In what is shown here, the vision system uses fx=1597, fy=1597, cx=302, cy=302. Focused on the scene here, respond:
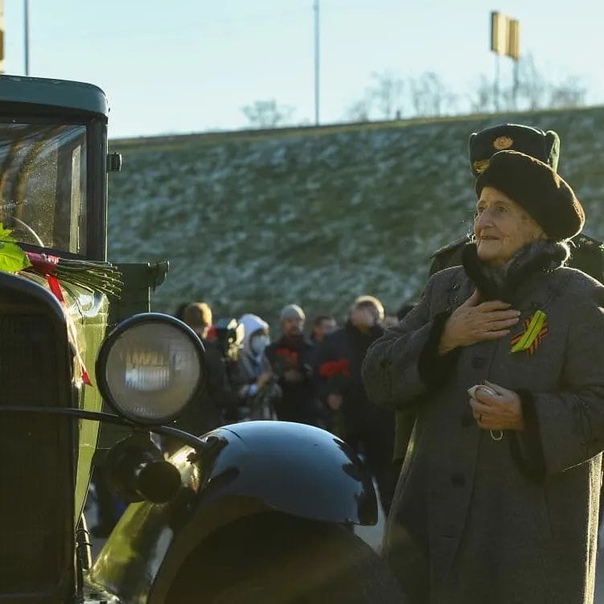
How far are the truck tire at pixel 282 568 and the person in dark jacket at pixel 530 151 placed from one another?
4.16ft

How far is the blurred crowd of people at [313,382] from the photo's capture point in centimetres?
1118

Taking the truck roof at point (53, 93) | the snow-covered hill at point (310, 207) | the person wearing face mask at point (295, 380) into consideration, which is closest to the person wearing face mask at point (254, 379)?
the person wearing face mask at point (295, 380)

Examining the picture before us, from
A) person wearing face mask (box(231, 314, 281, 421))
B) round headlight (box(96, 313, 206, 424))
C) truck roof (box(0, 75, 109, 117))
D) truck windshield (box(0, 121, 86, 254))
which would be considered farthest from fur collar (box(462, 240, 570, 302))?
person wearing face mask (box(231, 314, 281, 421))

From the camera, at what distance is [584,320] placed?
4.52 m

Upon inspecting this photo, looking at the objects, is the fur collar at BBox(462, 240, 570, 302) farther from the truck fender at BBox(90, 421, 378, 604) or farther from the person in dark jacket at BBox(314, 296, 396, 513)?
the person in dark jacket at BBox(314, 296, 396, 513)

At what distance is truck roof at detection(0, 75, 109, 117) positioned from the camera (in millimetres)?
5539

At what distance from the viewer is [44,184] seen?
5492 mm

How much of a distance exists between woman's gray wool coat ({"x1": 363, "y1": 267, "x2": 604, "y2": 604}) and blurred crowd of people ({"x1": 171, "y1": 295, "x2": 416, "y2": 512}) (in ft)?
17.6

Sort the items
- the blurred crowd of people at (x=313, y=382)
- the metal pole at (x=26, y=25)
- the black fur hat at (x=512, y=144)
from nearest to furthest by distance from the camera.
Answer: the black fur hat at (x=512, y=144) → the blurred crowd of people at (x=313, y=382) → the metal pole at (x=26, y=25)

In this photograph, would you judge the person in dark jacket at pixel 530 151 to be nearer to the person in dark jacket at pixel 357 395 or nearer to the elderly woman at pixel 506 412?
the elderly woman at pixel 506 412

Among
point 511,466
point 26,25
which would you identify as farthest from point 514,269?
point 26,25

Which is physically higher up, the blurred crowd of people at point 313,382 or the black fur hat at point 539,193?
the black fur hat at point 539,193

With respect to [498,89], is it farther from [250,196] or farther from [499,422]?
[499,422]

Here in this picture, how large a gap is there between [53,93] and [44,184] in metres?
0.36
